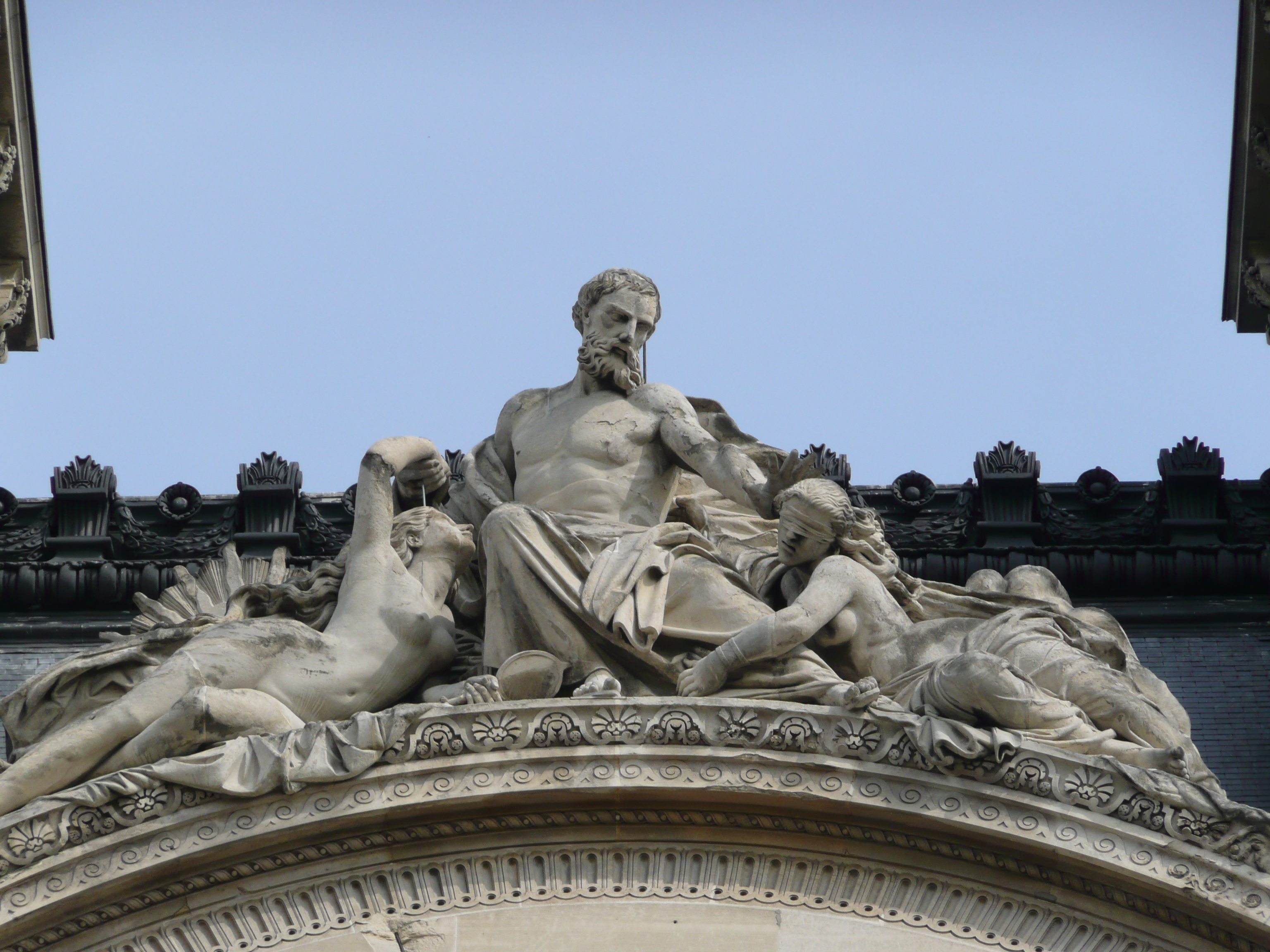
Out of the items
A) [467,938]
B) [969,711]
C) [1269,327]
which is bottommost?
[467,938]

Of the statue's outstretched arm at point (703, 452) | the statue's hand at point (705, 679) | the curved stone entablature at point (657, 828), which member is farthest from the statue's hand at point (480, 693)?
the statue's outstretched arm at point (703, 452)

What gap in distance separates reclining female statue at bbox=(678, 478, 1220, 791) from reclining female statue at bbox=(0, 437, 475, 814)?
152 cm

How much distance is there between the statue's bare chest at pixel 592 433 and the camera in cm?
1634

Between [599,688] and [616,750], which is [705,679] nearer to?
[599,688]

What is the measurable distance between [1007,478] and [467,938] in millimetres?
6144

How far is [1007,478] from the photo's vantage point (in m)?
18.5

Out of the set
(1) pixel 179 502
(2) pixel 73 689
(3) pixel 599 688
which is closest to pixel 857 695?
(3) pixel 599 688

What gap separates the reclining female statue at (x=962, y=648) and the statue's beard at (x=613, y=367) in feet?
5.30

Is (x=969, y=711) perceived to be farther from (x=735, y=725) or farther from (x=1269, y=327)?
(x=1269, y=327)

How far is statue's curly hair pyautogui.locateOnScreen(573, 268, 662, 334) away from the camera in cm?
1692

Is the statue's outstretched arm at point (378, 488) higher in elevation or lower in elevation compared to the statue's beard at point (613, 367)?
lower

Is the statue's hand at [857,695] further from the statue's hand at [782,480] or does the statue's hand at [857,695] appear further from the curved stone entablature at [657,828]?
the statue's hand at [782,480]

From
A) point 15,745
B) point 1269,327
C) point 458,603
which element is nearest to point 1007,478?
point 1269,327

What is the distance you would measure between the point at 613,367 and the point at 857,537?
81.7 inches
